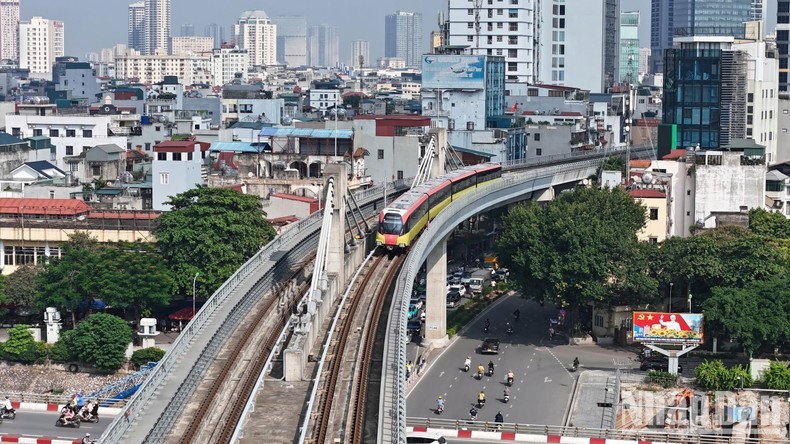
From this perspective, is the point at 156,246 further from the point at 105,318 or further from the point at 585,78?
the point at 585,78

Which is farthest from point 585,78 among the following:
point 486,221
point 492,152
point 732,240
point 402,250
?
point 402,250

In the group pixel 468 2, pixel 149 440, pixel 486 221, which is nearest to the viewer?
pixel 149 440

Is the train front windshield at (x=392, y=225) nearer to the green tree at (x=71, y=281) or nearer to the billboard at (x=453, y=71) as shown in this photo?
the green tree at (x=71, y=281)

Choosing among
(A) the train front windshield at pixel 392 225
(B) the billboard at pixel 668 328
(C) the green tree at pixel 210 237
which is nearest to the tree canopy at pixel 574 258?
(B) the billboard at pixel 668 328

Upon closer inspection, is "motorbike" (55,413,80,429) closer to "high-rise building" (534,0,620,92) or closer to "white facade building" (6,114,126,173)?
"white facade building" (6,114,126,173)

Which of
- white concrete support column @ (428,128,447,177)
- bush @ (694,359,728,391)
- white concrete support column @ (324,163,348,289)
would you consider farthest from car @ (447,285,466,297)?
white concrete support column @ (324,163,348,289)
